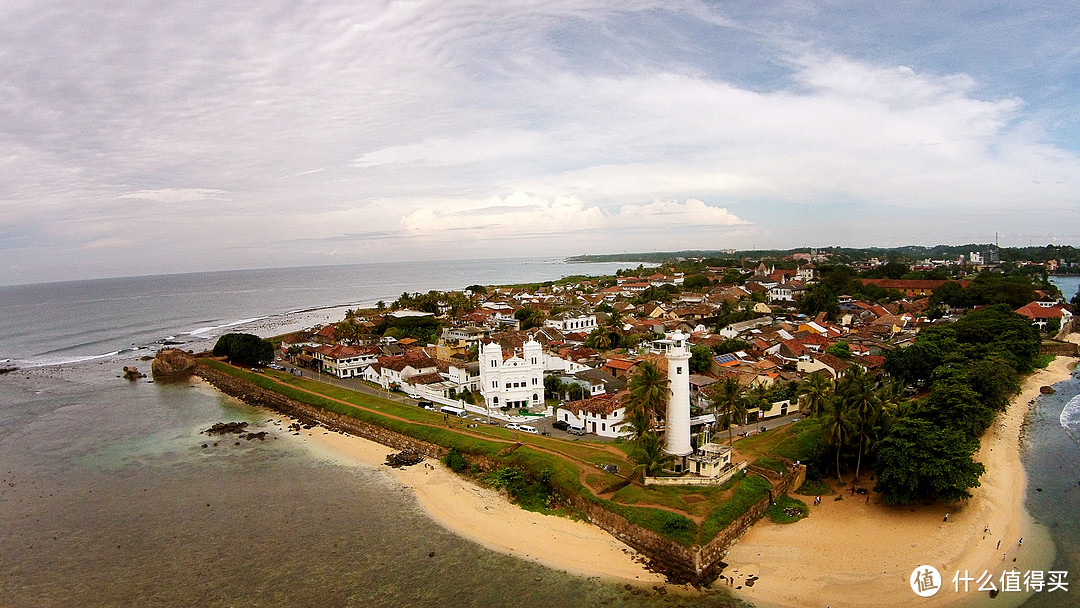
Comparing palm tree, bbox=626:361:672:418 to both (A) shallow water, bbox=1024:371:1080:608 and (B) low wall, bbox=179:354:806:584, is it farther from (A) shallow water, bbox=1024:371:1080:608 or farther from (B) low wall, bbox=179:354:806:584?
(A) shallow water, bbox=1024:371:1080:608

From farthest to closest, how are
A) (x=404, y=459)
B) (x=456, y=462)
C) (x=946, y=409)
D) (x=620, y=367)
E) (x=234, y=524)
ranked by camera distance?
(x=620, y=367), (x=404, y=459), (x=456, y=462), (x=946, y=409), (x=234, y=524)

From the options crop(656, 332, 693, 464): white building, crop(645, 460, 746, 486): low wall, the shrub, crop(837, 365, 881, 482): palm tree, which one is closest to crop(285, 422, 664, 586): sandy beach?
the shrub

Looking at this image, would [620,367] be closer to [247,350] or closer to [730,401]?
[730,401]

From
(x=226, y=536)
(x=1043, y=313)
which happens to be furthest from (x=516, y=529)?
(x=1043, y=313)

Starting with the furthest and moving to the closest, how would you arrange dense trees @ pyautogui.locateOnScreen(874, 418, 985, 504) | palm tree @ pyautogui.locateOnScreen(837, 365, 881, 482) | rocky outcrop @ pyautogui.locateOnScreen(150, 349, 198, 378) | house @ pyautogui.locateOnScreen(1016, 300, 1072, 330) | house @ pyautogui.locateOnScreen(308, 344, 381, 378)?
house @ pyautogui.locateOnScreen(1016, 300, 1072, 330) < rocky outcrop @ pyautogui.locateOnScreen(150, 349, 198, 378) < house @ pyautogui.locateOnScreen(308, 344, 381, 378) < palm tree @ pyautogui.locateOnScreen(837, 365, 881, 482) < dense trees @ pyautogui.locateOnScreen(874, 418, 985, 504)

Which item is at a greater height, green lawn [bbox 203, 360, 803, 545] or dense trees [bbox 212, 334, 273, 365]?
dense trees [bbox 212, 334, 273, 365]

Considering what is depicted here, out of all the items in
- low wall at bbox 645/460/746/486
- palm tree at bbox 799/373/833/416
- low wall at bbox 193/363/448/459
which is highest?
palm tree at bbox 799/373/833/416

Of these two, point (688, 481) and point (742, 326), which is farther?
point (742, 326)
